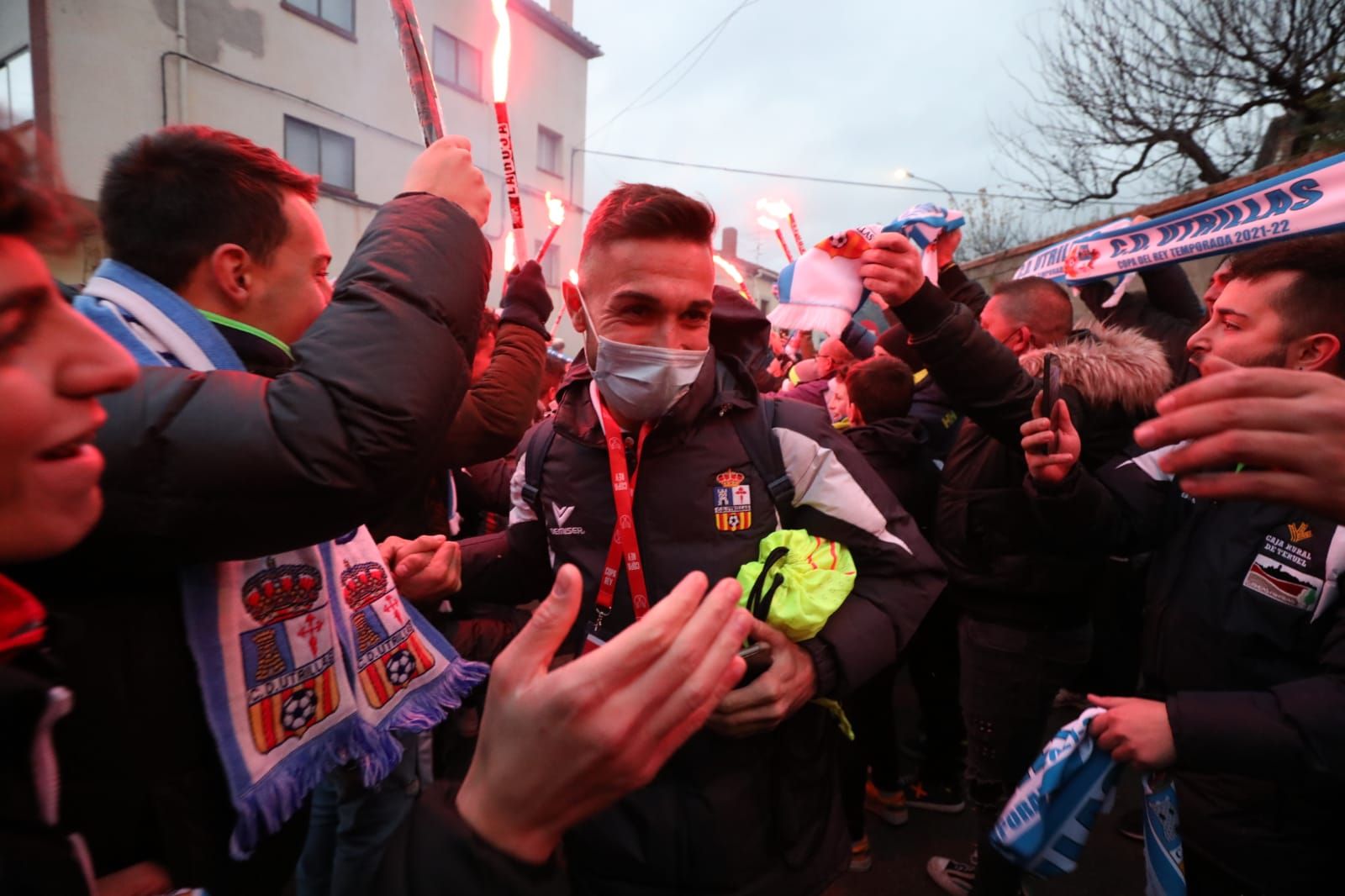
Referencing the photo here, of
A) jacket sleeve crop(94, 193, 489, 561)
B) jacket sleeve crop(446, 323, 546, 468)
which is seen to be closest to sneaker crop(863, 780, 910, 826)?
jacket sleeve crop(446, 323, 546, 468)

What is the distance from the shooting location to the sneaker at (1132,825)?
3.64 m

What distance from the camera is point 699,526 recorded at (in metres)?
1.83

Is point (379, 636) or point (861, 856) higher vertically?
point (379, 636)

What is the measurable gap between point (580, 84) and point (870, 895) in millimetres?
22785

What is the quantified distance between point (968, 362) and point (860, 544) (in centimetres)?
100

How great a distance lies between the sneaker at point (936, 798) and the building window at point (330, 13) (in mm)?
16857

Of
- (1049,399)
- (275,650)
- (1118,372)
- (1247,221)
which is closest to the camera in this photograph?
(275,650)

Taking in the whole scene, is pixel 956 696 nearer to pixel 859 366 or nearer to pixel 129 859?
pixel 859 366

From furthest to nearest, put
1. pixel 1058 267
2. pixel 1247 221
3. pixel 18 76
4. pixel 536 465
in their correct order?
pixel 18 76 → pixel 1058 267 → pixel 1247 221 → pixel 536 465

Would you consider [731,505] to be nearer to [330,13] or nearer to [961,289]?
[961,289]

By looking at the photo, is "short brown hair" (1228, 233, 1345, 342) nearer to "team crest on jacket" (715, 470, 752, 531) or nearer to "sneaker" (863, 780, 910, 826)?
"team crest on jacket" (715, 470, 752, 531)

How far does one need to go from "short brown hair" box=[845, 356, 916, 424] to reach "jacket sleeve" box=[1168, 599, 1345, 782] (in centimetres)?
219

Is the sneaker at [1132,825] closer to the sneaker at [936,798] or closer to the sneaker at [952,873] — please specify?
the sneaker at [936,798]

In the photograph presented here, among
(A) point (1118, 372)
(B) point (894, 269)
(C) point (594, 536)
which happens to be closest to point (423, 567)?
(C) point (594, 536)
